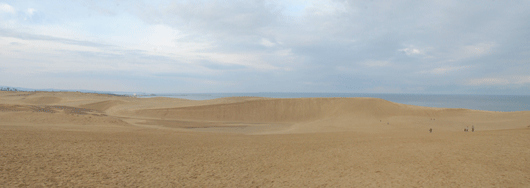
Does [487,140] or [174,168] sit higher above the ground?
[487,140]

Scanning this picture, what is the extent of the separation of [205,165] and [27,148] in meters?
6.82

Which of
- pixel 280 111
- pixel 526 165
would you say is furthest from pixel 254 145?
pixel 280 111

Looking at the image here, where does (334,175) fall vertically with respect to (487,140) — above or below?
below

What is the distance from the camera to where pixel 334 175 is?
28.7ft

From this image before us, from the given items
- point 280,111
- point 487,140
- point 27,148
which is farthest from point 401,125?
point 27,148

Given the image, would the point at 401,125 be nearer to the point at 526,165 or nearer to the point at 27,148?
the point at 526,165

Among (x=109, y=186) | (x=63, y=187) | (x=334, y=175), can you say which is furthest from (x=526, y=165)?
(x=63, y=187)

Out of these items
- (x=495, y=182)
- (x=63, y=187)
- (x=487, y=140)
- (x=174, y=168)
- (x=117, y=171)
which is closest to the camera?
(x=63, y=187)

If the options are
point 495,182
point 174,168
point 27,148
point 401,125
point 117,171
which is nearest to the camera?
point 495,182

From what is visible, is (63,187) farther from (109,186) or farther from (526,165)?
(526,165)

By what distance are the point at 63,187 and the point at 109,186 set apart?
104 cm

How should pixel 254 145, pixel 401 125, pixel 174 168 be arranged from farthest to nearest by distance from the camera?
pixel 401 125
pixel 254 145
pixel 174 168

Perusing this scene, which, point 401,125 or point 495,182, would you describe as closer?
point 495,182

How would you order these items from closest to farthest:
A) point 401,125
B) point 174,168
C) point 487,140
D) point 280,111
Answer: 1. point 174,168
2. point 487,140
3. point 401,125
4. point 280,111
